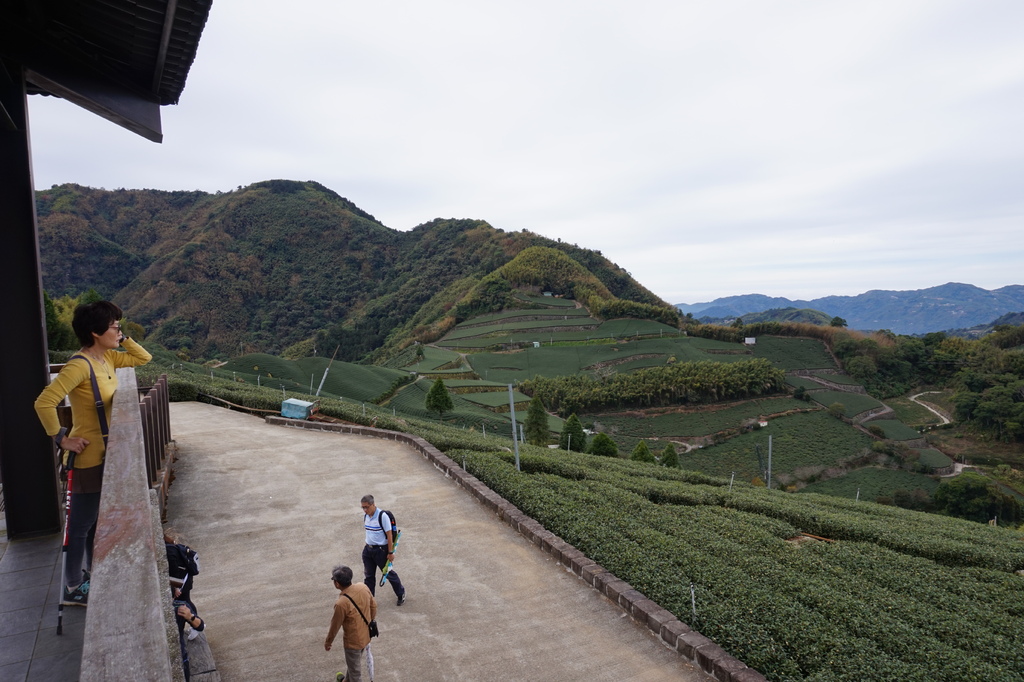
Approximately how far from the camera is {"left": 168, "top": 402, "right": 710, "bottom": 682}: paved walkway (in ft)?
14.7

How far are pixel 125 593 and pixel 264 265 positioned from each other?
110m

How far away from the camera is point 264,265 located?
3984 inches

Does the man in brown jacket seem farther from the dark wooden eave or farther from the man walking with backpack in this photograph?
the dark wooden eave

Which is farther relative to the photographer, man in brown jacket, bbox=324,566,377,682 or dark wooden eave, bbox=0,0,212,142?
man in brown jacket, bbox=324,566,377,682

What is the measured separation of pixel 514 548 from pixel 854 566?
15.1 ft

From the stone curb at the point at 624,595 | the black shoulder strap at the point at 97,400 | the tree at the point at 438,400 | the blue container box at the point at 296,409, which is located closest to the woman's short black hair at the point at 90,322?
the black shoulder strap at the point at 97,400

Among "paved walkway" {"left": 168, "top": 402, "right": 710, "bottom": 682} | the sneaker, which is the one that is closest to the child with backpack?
the sneaker

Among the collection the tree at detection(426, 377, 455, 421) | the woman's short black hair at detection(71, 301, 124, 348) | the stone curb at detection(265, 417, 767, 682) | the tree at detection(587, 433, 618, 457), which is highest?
the woman's short black hair at detection(71, 301, 124, 348)

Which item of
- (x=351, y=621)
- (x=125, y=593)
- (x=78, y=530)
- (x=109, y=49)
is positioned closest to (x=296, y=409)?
(x=109, y=49)

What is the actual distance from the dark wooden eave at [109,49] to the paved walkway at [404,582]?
4.49 meters

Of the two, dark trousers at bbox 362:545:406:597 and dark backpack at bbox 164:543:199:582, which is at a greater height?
dark backpack at bbox 164:543:199:582

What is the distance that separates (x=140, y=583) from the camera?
168 cm

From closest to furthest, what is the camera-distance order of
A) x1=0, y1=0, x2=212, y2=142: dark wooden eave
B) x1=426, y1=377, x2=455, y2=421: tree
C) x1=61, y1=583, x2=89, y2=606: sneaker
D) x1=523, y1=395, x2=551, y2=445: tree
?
x1=61, y1=583, x2=89, y2=606: sneaker → x1=0, y1=0, x2=212, y2=142: dark wooden eave → x1=523, y1=395, x2=551, y2=445: tree → x1=426, y1=377, x2=455, y2=421: tree

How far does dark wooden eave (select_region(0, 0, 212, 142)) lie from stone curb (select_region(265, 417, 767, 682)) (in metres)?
5.91
